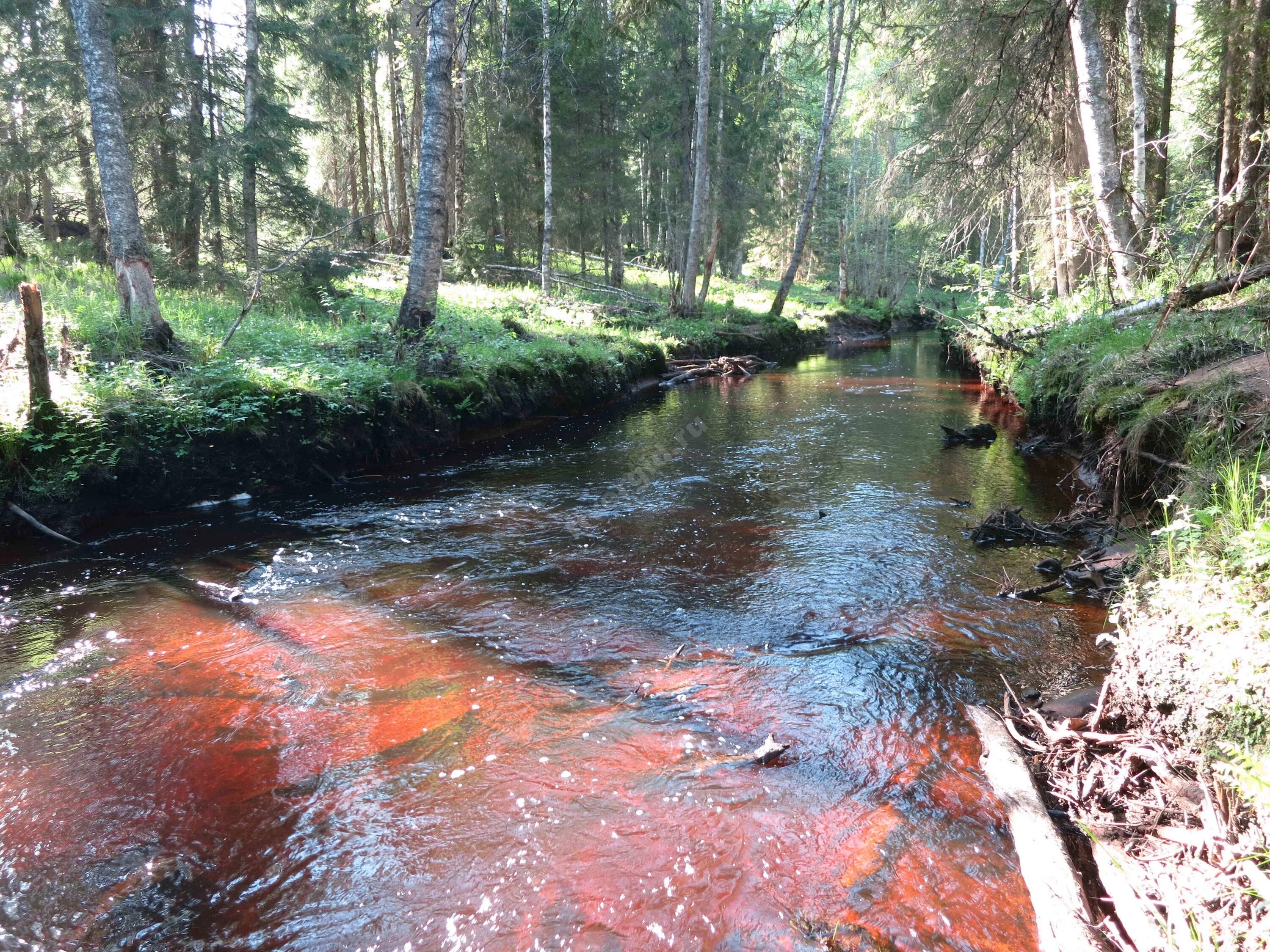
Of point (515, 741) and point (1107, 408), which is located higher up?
point (1107, 408)

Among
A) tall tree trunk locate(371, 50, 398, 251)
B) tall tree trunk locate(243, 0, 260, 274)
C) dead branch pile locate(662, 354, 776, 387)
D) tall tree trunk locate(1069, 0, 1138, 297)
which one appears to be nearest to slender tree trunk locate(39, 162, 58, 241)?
tall tree trunk locate(243, 0, 260, 274)

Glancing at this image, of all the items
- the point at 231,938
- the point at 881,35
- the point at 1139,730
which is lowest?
the point at 231,938

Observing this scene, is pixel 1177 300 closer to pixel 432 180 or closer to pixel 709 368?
pixel 432 180

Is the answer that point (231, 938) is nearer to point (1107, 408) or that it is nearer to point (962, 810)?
point (962, 810)

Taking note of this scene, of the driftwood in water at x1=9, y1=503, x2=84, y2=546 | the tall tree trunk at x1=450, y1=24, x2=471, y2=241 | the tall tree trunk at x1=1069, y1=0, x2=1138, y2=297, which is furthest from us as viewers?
the tall tree trunk at x1=450, y1=24, x2=471, y2=241

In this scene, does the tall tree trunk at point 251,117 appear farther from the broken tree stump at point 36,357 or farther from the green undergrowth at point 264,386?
the broken tree stump at point 36,357

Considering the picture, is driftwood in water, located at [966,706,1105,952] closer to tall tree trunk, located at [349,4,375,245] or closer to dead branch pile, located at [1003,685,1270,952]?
dead branch pile, located at [1003,685,1270,952]

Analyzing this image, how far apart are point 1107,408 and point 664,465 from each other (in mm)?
5254

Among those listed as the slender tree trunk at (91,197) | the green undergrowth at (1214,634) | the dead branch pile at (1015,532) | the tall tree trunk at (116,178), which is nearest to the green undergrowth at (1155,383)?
the green undergrowth at (1214,634)

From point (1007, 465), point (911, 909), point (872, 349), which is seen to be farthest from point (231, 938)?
point (872, 349)

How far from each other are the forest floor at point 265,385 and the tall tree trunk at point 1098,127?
8.84 meters

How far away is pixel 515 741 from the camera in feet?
12.3

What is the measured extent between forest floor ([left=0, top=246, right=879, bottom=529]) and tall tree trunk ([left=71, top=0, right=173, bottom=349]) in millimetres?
324

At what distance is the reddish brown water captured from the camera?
2736 mm
